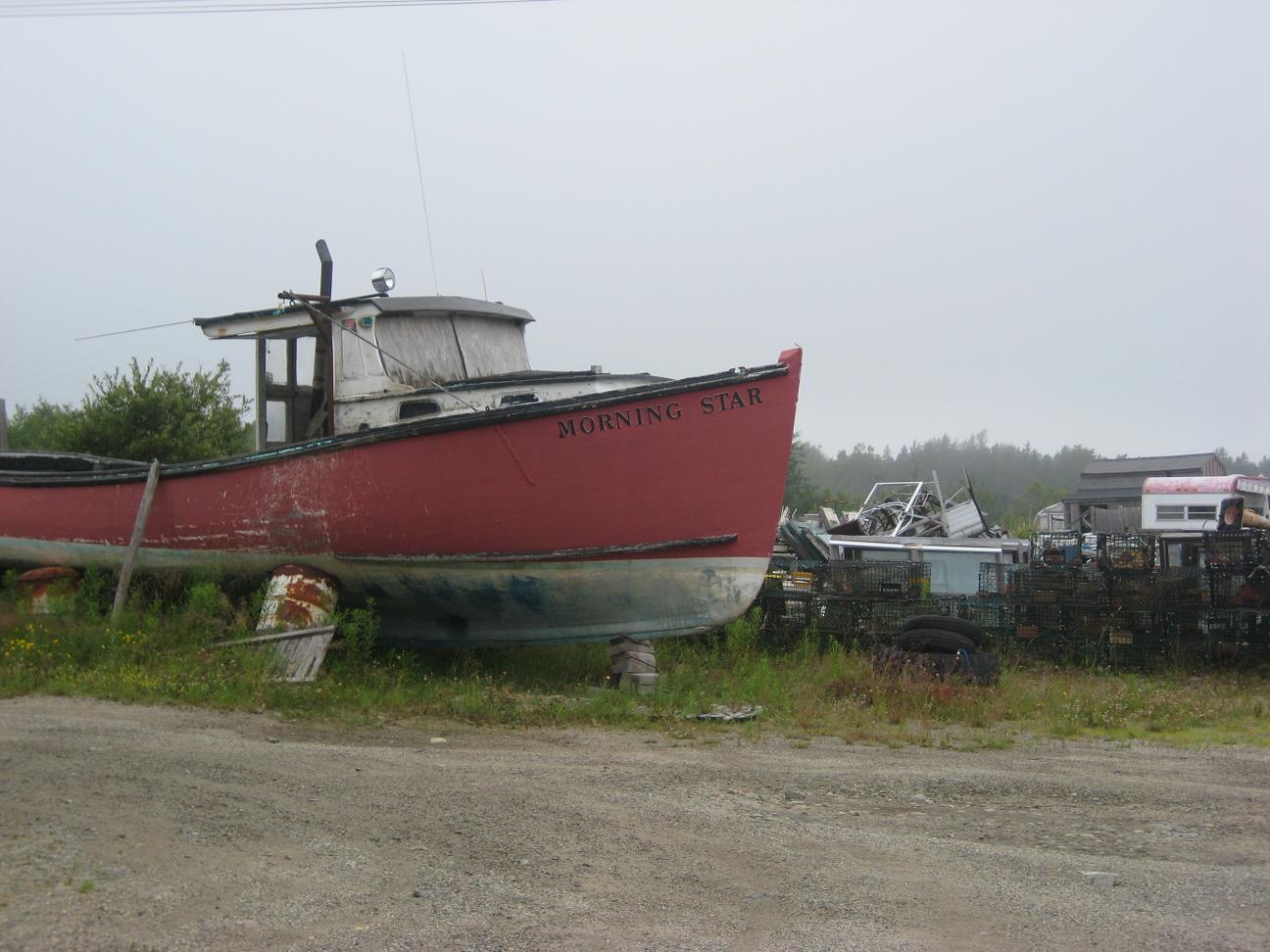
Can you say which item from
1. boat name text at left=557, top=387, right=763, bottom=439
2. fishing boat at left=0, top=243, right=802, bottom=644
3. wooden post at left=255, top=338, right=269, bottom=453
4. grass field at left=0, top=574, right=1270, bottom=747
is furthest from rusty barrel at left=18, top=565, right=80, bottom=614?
boat name text at left=557, top=387, right=763, bottom=439

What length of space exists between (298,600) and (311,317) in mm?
3030

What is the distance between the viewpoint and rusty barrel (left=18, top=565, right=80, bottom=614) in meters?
10.9

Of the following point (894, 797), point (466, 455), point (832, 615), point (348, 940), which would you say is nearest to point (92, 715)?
point (466, 455)

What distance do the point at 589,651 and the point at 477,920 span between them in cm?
698

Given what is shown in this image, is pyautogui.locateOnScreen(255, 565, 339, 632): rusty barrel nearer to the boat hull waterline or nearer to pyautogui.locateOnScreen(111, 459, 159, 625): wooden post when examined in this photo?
the boat hull waterline

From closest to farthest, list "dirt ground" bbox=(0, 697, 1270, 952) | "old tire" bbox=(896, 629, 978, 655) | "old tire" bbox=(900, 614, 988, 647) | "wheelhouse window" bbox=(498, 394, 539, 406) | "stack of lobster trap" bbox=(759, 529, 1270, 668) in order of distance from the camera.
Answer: "dirt ground" bbox=(0, 697, 1270, 952)
"wheelhouse window" bbox=(498, 394, 539, 406)
"old tire" bbox=(896, 629, 978, 655)
"old tire" bbox=(900, 614, 988, 647)
"stack of lobster trap" bbox=(759, 529, 1270, 668)

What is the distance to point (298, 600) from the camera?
371 inches

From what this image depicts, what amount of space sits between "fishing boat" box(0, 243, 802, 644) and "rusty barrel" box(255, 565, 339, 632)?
0.85 ft

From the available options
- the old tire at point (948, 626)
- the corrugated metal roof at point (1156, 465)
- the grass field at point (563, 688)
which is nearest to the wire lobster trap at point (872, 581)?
the grass field at point (563, 688)

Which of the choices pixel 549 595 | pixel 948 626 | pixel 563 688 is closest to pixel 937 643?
pixel 948 626

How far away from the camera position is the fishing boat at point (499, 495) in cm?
904

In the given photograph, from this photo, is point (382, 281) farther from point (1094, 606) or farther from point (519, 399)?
point (1094, 606)

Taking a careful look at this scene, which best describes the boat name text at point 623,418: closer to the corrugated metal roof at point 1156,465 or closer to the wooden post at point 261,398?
the wooden post at point 261,398

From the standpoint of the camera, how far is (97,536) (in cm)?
1160
